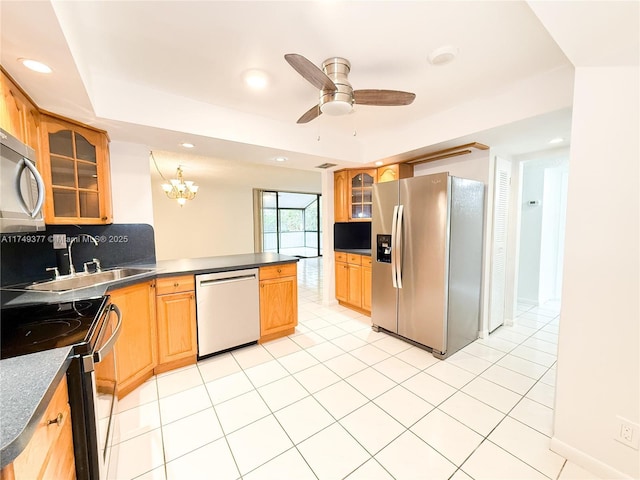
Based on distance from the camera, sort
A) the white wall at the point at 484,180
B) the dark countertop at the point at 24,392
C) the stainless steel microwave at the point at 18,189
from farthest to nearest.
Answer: the white wall at the point at 484,180
the stainless steel microwave at the point at 18,189
the dark countertop at the point at 24,392

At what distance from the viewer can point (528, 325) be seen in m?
3.37

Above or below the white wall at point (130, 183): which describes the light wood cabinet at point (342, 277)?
below

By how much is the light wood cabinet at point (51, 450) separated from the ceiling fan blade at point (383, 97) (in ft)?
6.83

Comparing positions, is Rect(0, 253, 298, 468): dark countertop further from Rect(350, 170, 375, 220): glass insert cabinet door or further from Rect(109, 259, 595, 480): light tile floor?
Rect(350, 170, 375, 220): glass insert cabinet door

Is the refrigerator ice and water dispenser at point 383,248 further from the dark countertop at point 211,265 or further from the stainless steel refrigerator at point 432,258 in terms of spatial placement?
the dark countertop at point 211,265

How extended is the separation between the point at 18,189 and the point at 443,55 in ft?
8.08

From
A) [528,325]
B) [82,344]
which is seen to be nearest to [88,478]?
[82,344]

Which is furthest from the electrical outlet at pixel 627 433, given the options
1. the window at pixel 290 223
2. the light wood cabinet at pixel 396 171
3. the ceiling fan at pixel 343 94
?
the window at pixel 290 223

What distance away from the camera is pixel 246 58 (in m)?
1.77

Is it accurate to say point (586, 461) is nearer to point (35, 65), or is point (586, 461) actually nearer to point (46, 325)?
point (46, 325)

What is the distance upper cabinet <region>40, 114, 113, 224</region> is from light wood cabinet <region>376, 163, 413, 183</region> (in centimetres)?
303

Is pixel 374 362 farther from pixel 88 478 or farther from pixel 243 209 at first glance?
pixel 243 209

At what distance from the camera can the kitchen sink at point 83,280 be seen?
1.94 m

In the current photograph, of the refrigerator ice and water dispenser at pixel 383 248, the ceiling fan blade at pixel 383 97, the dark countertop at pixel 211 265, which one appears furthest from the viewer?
the refrigerator ice and water dispenser at pixel 383 248
